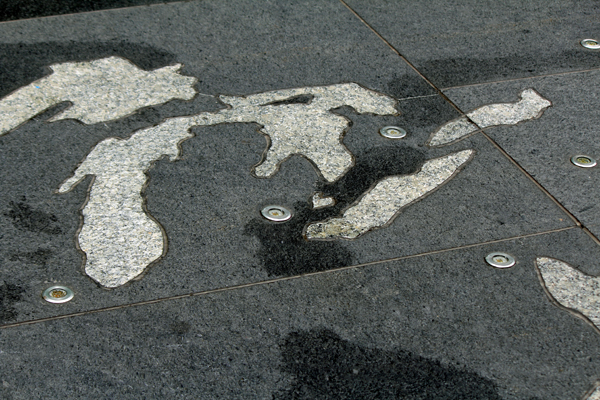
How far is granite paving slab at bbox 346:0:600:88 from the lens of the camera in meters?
4.64

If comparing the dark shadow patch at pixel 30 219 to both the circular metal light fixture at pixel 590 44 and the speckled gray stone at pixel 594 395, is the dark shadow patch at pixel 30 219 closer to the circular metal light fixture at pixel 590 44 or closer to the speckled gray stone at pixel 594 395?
the speckled gray stone at pixel 594 395

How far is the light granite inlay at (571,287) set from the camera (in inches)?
109

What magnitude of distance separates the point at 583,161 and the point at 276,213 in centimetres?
183

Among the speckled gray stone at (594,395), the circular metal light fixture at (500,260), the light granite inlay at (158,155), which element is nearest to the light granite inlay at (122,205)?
the light granite inlay at (158,155)

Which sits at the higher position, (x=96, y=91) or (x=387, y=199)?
(x=96, y=91)

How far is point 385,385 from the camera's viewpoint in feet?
8.12

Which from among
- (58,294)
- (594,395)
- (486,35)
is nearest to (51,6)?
(58,294)

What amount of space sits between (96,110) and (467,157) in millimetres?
2353

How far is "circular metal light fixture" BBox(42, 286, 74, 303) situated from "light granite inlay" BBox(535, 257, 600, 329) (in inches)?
84.9

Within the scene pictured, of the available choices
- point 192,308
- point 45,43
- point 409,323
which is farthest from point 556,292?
point 45,43

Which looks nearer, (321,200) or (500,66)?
(321,200)

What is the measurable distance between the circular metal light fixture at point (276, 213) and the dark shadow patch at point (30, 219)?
1.03m

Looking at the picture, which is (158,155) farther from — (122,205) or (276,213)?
(276,213)

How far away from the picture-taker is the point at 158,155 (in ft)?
12.1
